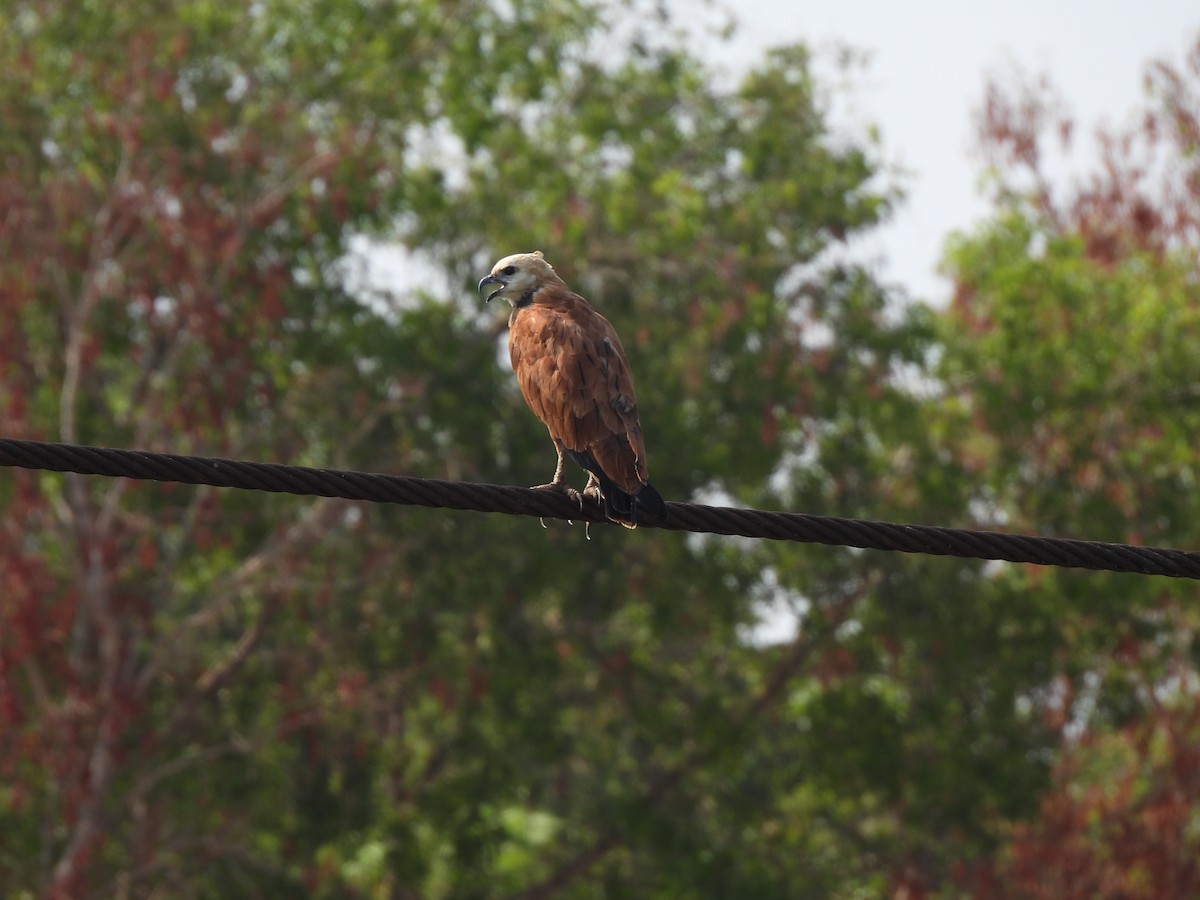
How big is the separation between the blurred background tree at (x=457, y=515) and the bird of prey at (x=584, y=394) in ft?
29.3

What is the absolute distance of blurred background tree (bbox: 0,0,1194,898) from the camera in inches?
648

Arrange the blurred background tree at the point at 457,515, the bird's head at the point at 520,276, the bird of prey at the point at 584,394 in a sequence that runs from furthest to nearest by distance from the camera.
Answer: the blurred background tree at the point at 457,515 < the bird's head at the point at 520,276 < the bird of prey at the point at 584,394

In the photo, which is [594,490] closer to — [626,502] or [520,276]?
[626,502]

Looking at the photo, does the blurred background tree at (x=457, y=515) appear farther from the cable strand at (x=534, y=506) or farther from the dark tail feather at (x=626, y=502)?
the cable strand at (x=534, y=506)

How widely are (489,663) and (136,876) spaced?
134 inches

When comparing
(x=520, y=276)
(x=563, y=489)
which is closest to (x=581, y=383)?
(x=563, y=489)

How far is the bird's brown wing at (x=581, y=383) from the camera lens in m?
6.09

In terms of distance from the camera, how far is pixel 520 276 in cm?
825

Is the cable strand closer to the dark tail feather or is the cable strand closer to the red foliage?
the dark tail feather

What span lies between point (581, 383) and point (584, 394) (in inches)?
3.4

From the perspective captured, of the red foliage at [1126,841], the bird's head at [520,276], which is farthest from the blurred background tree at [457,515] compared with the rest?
the bird's head at [520,276]

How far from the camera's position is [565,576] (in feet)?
54.4

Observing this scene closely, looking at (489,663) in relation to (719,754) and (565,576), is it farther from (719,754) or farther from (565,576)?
(719,754)

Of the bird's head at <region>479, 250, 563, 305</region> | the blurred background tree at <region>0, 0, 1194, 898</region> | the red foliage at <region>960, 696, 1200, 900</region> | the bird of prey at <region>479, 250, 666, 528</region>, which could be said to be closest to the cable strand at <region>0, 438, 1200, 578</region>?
the bird of prey at <region>479, 250, 666, 528</region>
